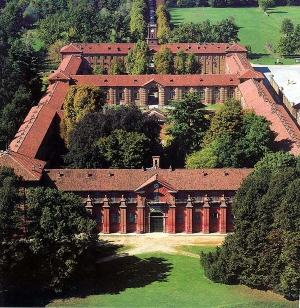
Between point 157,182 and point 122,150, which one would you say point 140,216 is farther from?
point 122,150

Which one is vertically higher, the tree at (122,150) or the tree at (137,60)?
the tree at (137,60)

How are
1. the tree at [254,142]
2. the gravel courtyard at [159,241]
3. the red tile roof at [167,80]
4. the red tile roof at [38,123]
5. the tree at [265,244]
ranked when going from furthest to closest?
the red tile roof at [167,80]
the red tile roof at [38,123]
the tree at [254,142]
the gravel courtyard at [159,241]
the tree at [265,244]

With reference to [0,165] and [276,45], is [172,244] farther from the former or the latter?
[276,45]

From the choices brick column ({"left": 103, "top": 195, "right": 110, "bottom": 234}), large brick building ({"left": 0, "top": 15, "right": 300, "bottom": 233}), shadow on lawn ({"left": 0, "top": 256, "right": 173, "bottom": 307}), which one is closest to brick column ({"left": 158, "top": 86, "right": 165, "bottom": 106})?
large brick building ({"left": 0, "top": 15, "right": 300, "bottom": 233})

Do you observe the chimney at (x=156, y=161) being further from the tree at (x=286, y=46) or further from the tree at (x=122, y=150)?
the tree at (x=286, y=46)

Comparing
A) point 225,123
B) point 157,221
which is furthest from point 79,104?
point 157,221

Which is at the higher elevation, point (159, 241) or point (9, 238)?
point (9, 238)

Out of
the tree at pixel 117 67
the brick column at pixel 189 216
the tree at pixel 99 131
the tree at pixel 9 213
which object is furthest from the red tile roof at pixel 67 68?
the tree at pixel 9 213
